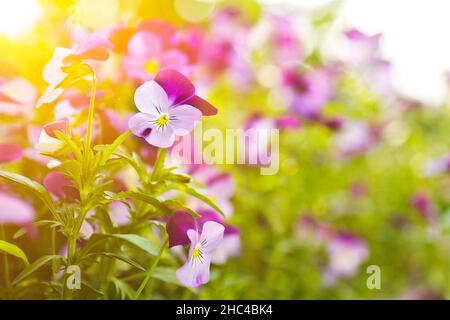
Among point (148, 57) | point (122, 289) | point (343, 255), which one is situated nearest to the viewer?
point (122, 289)

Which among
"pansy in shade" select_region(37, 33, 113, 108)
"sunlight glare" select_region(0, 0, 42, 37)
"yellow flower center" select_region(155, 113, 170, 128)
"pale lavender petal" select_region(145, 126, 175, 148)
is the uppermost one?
"sunlight glare" select_region(0, 0, 42, 37)

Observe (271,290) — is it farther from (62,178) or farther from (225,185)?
(62,178)

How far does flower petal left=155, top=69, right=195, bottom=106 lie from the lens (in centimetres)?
63

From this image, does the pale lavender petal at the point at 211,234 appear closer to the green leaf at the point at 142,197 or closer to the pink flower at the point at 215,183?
the green leaf at the point at 142,197

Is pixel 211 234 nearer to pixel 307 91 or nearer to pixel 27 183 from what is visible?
pixel 27 183

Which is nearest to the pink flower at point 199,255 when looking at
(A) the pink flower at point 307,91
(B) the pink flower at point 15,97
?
(B) the pink flower at point 15,97

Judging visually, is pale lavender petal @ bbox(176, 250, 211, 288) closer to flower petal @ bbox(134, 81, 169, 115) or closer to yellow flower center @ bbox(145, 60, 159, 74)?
flower petal @ bbox(134, 81, 169, 115)

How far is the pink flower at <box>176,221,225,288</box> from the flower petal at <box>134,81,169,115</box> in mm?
131

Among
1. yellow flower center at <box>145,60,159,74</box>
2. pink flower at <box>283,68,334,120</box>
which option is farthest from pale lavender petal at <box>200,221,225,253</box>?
pink flower at <box>283,68,334,120</box>

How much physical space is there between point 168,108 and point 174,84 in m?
0.03

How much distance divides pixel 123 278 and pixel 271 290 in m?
0.50

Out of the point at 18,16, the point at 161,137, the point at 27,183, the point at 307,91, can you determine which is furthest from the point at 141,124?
the point at 307,91

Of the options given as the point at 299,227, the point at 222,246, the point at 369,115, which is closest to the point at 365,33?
the point at 369,115

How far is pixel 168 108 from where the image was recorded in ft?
2.07
